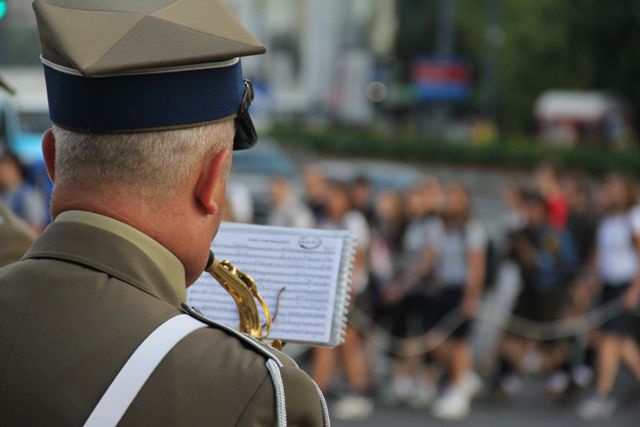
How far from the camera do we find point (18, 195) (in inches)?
419

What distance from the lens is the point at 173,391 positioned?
5.73 feet

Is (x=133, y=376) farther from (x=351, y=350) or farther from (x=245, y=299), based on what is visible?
(x=351, y=350)

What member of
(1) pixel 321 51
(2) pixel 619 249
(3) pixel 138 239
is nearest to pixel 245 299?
(3) pixel 138 239

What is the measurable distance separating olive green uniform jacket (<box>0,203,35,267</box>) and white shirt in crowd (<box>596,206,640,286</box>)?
26.1 ft

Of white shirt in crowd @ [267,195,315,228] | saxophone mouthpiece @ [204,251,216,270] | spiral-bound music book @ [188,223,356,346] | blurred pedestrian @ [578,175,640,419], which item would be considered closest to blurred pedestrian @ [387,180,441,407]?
white shirt in crowd @ [267,195,315,228]

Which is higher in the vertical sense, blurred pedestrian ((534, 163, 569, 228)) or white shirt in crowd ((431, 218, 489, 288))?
white shirt in crowd ((431, 218, 489, 288))

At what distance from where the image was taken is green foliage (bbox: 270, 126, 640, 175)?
113ft

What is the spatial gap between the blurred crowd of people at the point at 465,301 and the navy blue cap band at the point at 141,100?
325 inches

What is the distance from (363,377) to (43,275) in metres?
8.70

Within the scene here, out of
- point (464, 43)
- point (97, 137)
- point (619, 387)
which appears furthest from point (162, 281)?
point (464, 43)

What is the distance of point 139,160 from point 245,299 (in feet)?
1.65

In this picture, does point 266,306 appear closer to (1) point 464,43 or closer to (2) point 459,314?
(2) point 459,314

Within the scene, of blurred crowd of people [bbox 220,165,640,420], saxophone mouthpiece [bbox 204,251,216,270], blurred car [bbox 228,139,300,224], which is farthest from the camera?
blurred car [bbox 228,139,300,224]

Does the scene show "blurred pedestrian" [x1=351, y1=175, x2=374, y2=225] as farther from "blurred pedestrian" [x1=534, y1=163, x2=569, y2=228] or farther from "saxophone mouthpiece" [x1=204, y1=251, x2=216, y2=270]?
"saxophone mouthpiece" [x1=204, y1=251, x2=216, y2=270]
